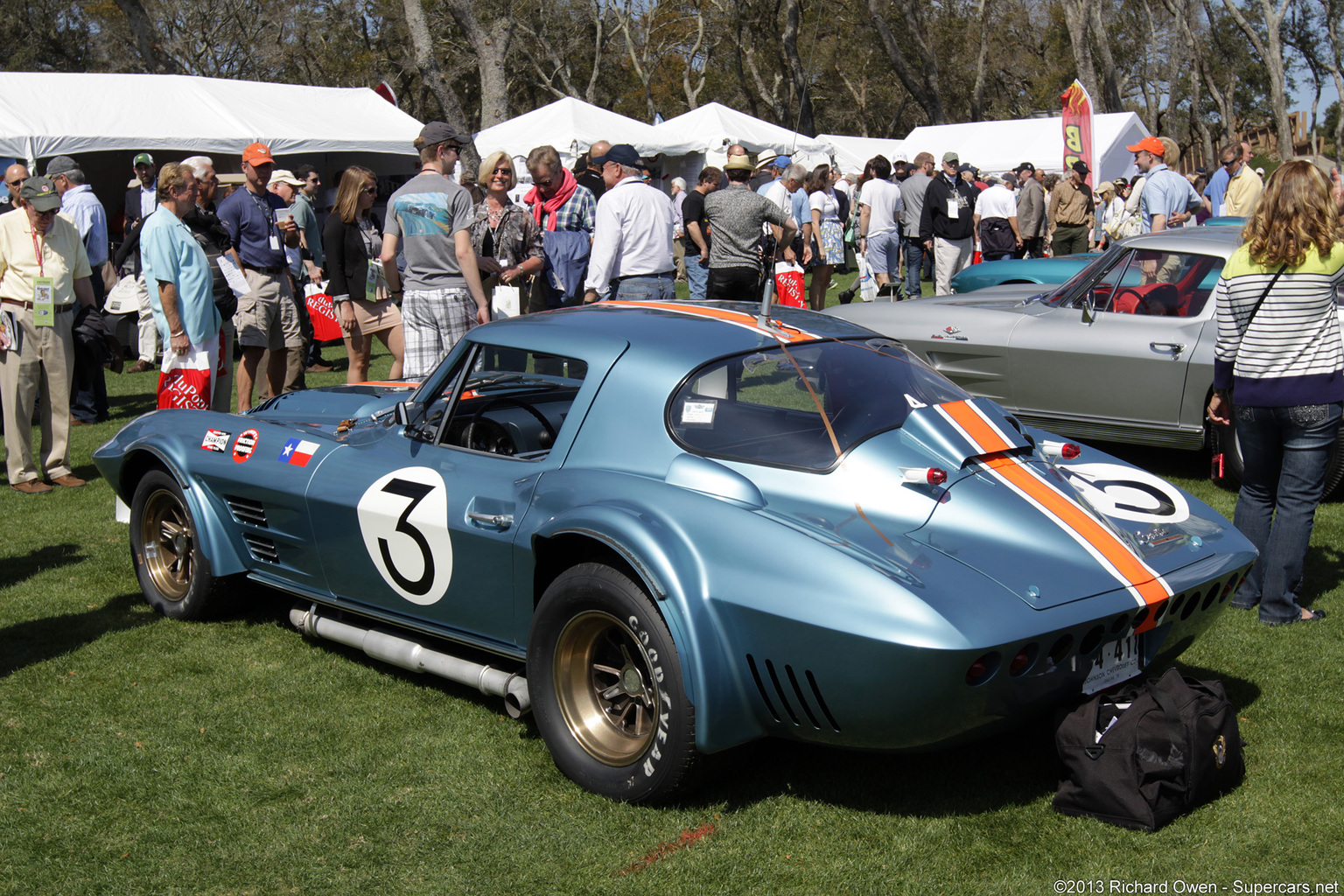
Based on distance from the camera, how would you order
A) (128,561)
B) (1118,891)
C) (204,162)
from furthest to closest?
1. (204,162)
2. (128,561)
3. (1118,891)

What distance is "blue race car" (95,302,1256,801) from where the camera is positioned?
116 inches

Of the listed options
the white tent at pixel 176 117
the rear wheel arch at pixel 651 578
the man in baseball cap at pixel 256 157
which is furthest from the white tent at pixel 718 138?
the rear wheel arch at pixel 651 578

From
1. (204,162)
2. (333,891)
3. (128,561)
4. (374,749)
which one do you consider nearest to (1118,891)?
(333,891)

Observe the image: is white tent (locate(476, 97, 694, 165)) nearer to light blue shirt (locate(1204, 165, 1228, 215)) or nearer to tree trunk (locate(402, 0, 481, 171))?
tree trunk (locate(402, 0, 481, 171))

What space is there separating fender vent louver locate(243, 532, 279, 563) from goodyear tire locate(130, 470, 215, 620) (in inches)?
11.6

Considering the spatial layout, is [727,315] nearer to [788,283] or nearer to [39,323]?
[39,323]

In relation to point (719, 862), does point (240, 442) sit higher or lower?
higher

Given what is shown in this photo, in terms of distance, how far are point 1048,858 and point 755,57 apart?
53302 mm

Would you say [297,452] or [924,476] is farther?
[297,452]

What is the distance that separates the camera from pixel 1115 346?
6.89 m

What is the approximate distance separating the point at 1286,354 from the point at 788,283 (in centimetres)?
592

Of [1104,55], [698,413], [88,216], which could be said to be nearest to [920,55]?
[1104,55]

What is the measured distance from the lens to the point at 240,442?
470cm

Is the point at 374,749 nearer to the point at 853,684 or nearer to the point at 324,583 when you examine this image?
the point at 324,583
